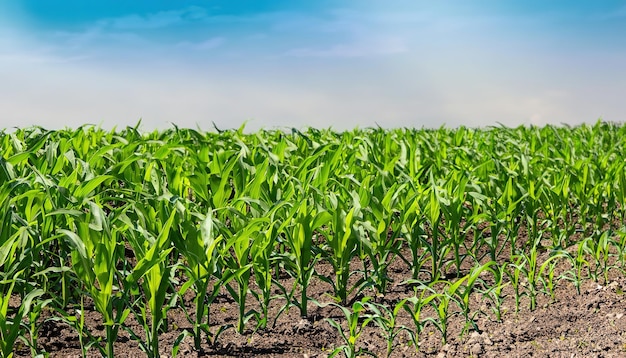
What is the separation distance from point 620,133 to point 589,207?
435 cm

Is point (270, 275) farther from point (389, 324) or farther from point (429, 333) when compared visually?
point (429, 333)

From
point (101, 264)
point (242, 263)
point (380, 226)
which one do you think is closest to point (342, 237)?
point (380, 226)

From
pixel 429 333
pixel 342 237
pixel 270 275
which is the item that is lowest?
pixel 429 333

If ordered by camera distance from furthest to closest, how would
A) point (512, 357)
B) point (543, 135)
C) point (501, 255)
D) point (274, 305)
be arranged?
point (543, 135), point (501, 255), point (274, 305), point (512, 357)

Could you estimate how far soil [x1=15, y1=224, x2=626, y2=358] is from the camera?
272 cm

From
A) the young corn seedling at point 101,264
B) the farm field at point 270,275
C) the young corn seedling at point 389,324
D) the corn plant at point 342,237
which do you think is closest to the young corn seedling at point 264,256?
the farm field at point 270,275

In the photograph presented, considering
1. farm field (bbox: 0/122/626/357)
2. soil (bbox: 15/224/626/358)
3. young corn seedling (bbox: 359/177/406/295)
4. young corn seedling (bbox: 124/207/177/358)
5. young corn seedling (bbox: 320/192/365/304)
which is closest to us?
young corn seedling (bbox: 124/207/177/358)

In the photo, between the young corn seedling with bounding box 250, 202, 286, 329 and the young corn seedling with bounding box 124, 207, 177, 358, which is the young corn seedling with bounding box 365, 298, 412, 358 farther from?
the young corn seedling with bounding box 124, 207, 177, 358

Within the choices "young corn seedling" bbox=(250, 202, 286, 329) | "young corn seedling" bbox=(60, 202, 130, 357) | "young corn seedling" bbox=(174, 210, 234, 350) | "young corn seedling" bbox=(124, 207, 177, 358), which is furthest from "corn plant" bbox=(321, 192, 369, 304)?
"young corn seedling" bbox=(60, 202, 130, 357)

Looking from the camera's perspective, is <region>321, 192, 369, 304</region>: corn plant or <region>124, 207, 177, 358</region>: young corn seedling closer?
<region>124, 207, 177, 358</region>: young corn seedling

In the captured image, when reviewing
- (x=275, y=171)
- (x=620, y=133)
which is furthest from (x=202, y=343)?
(x=620, y=133)

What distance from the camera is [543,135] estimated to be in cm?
812

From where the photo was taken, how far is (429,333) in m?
2.88

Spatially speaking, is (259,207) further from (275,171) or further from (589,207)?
(589,207)
